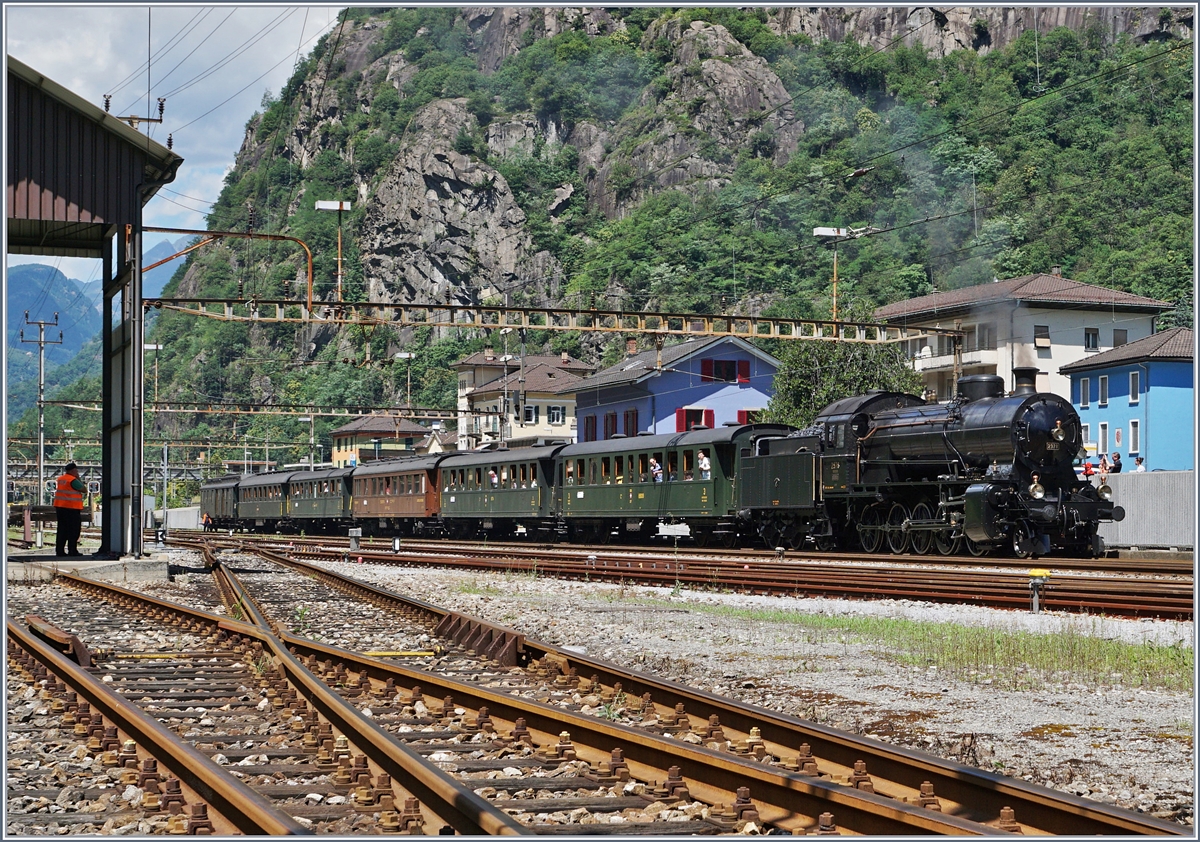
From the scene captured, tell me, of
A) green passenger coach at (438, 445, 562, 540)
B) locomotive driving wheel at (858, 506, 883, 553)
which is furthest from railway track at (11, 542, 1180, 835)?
green passenger coach at (438, 445, 562, 540)

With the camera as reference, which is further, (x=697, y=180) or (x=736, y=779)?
(x=697, y=180)

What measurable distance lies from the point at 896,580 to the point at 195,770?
1393 centimetres

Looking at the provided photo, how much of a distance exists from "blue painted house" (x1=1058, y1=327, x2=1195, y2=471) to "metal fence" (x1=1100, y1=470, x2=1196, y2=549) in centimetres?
2334

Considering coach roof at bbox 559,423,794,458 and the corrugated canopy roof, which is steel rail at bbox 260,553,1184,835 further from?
coach roof at bbox 559,423,794,458

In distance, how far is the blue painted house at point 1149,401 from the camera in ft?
184

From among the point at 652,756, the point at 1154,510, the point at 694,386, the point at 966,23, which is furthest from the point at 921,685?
the point at 966,23

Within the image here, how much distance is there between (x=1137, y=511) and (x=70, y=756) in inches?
1211

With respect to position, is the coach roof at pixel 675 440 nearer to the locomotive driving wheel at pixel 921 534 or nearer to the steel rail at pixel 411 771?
the locomotive driving wheel at pixel 921 534

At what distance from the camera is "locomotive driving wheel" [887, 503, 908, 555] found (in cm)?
2611

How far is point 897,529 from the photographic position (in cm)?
2623

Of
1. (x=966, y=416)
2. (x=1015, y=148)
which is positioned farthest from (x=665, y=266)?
(x=966, y=416)

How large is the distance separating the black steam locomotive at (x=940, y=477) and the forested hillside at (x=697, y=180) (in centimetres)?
5930

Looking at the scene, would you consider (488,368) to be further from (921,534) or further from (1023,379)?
(1023,379)

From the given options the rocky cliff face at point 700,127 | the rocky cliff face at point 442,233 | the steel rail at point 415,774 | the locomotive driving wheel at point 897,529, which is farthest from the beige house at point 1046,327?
the rocky cliff face at point 442,233
